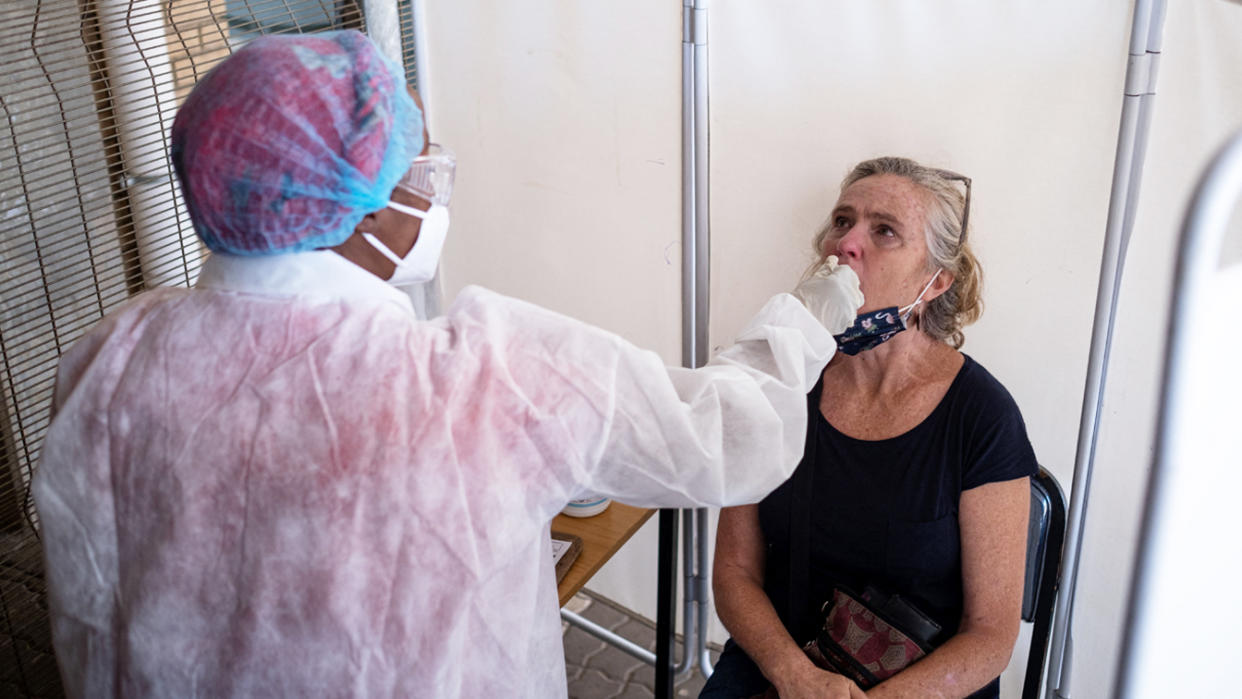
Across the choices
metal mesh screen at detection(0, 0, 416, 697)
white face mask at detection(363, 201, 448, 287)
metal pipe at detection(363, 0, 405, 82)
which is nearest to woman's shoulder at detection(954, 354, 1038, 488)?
white face mask at detection(363, 201, 448, 287)

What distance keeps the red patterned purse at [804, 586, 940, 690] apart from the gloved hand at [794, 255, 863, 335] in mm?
469

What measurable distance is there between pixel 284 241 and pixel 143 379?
8.5 inches

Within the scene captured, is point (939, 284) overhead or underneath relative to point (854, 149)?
underneath

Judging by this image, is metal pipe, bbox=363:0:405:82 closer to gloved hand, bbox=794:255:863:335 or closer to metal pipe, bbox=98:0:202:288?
metal pipe, bbox=98:0:202:288

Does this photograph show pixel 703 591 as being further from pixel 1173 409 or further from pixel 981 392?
pixel 1173 409

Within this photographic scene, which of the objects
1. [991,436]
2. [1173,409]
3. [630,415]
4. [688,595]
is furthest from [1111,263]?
[688,595]

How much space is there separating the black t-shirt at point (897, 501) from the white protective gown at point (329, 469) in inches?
25.3

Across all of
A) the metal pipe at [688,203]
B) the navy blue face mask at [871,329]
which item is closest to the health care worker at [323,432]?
the navy blue face mask at [871,329]

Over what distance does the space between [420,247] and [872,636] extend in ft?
3.25

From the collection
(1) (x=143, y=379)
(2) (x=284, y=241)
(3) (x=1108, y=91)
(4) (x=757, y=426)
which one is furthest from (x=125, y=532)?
(3) (x=1108, y=91)

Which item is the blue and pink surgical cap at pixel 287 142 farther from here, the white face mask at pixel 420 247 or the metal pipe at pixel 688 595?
the metal pipe at pixel 688 595

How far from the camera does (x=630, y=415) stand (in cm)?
104

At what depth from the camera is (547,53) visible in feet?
7.40

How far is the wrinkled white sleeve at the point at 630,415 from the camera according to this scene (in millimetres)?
1018
